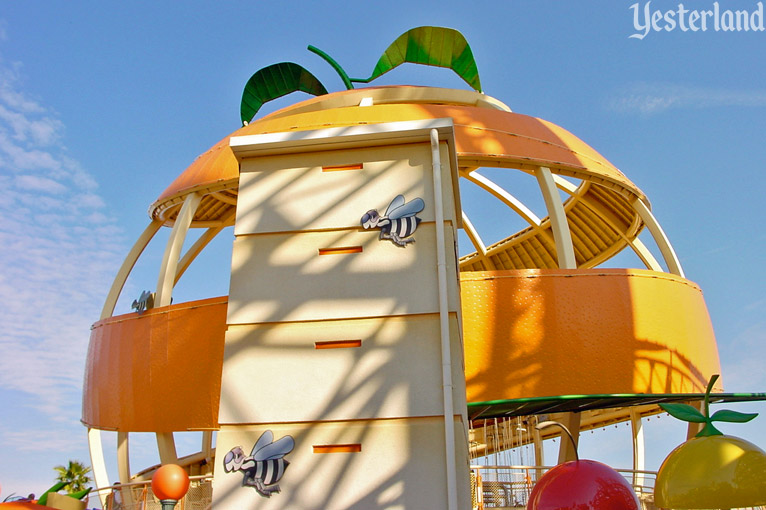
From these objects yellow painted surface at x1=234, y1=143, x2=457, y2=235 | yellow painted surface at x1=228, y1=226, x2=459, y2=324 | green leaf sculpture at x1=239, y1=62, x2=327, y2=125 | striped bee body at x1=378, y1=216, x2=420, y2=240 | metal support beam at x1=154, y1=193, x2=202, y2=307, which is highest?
green leaf sculpture at x1=239, y1=62, x2=327, y2=125

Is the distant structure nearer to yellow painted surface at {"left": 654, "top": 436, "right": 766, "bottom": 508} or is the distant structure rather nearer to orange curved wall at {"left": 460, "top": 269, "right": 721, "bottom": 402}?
orange curved wall at {"left": 460, "top": 269, "right": 721, "bottom": 402}

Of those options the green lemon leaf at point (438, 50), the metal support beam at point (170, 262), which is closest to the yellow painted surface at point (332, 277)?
the metal support beam at point (170, 262)

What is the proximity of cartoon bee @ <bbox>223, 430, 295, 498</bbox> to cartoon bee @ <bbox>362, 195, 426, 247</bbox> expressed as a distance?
2112mm

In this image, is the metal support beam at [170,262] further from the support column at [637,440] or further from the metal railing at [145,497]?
the support column at [637,440]

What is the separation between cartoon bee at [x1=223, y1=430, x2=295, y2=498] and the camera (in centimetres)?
634

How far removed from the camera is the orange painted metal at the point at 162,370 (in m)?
12.3

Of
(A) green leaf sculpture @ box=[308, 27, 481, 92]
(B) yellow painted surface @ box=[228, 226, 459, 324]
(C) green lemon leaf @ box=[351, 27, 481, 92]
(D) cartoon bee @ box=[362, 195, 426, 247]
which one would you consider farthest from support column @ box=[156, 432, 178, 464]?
(C) green lemon leaf @ box=[351, 27, 481, 92]

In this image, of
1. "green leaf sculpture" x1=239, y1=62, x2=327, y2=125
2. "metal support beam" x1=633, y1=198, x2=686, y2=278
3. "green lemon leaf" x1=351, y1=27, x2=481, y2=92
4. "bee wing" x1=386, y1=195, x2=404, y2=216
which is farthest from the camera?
"green leaf sculpture" x1=239, y1=62, x2=327, y2=125

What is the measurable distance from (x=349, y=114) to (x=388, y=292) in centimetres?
776

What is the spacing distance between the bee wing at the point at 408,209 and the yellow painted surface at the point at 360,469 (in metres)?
1.97

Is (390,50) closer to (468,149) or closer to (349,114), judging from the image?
(349,114)

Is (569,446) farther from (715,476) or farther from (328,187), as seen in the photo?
(715,476)

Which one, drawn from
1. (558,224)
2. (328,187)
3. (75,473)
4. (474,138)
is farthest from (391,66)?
(75,473)

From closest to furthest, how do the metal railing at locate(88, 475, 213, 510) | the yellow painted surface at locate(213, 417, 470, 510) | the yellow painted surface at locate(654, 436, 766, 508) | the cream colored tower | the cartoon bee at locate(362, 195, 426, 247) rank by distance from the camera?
the yellow painted surface at locate(654, 436, 766, 508) < the yellow painted surface at locate(213, 417, 470, 510) < the cream colored tower < the cartoon bee at locate(362, 195, 426, 247) < the metal railing at locate(88, 475, 213, 510)
